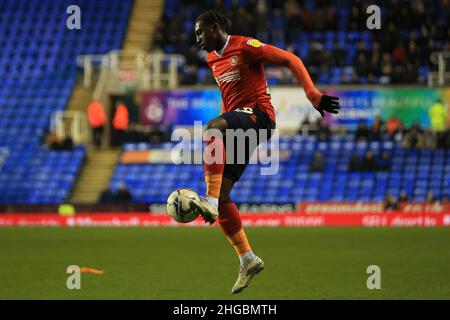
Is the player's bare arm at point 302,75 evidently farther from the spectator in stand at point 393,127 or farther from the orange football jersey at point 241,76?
the spectator in stand at point 393,127

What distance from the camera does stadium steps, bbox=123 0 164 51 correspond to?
114 ft

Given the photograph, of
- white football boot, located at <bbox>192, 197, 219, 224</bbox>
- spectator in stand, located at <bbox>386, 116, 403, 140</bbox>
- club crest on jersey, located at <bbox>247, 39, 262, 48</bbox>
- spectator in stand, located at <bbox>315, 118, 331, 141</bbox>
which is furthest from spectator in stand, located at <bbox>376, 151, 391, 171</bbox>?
white football boot, located at <bbox>192, 197, 219, 224</bbox>

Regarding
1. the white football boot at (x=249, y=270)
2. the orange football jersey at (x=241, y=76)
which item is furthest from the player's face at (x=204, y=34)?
the white football boot at (x=249, y=270)

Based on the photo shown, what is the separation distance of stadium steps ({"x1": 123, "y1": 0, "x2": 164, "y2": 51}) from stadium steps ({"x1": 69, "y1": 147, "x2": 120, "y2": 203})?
4.99 meters

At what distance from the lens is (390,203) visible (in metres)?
26.8

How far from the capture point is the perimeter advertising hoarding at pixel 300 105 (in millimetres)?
29438

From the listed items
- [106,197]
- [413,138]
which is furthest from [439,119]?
[106,197]

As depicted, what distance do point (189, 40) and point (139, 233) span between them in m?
10.6

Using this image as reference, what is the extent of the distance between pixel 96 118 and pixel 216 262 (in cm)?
1514

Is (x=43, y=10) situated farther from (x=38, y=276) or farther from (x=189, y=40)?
(x=38, y=276)

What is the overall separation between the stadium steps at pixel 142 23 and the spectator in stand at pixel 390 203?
1189 cm

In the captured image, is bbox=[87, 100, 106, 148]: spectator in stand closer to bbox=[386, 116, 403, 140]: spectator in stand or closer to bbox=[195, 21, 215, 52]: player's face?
bbox=[386, 116, 403, 140]: spectator in stand

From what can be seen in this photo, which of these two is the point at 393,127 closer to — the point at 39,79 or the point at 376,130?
the point at 376,130

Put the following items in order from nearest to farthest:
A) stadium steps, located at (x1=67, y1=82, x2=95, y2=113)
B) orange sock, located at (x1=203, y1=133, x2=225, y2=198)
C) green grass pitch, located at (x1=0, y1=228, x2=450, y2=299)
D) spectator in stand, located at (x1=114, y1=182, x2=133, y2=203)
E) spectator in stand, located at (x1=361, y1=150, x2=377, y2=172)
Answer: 1. orange sock, located at (x1=203, y1=133, x2=225, y2=198)
2. green grass pitch, located at (x1=0, y1=228, x2=450, y2=299)
3. spectator in stand, located at (x1=114, y1=182, x2=133, y2=203)
4. spectator in stand, located at (x1=361, y1=150, x2=377, y2=172)
5. stadium steps, located at (x1=67, y1=82, x2=95, y2=113)
